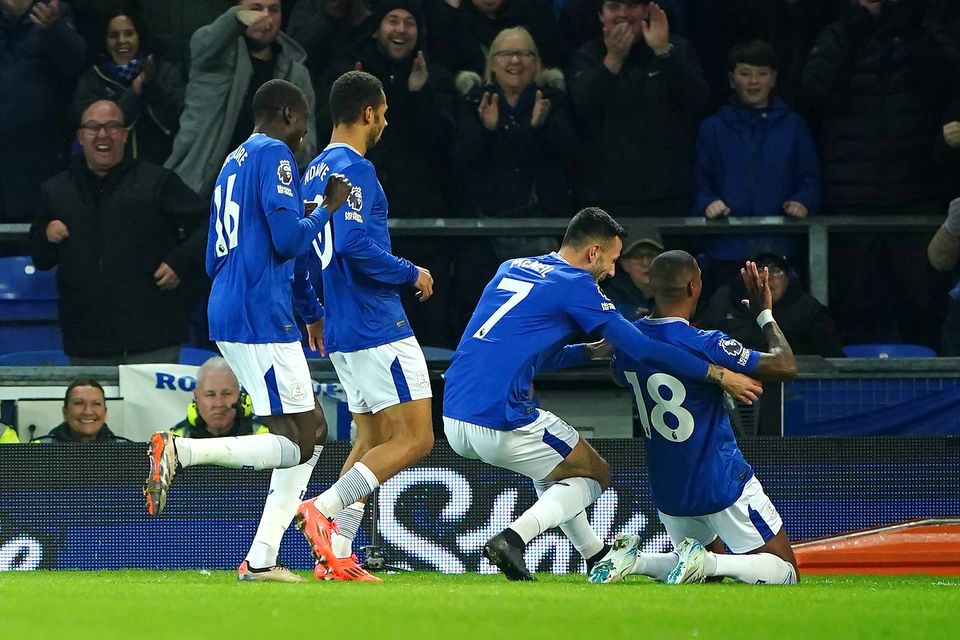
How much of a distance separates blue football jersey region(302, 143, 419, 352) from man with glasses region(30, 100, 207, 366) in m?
3.64

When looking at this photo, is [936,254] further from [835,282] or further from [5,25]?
[5,25]

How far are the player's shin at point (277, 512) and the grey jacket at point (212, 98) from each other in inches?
182

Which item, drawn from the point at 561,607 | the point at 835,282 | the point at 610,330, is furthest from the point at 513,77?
the point at 561,607

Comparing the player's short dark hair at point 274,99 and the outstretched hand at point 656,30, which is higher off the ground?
the outstretched hand at point 656,30

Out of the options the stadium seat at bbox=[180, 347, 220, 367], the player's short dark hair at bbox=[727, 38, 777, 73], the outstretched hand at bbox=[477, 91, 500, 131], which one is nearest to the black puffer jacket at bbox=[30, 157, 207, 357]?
the stadium seat at bbox=[180, 347, 220, 367]

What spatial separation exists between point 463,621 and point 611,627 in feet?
1.57

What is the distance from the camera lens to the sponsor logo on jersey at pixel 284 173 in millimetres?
6727

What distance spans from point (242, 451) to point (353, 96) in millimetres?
1805

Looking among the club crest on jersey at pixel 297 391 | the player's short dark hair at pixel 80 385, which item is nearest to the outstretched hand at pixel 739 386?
the club crest on jersey at pixel 297 391

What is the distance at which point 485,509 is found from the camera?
29.3 feet

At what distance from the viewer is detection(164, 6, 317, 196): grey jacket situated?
11.3 meters

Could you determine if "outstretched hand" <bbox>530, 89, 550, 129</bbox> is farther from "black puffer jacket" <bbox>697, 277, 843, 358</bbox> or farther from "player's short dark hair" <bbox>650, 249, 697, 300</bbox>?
"player's short dark hair" <bbox>650, 249, 697, 300</bbox>

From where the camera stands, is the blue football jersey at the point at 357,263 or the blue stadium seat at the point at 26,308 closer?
the blue football jersey at the point at 357,263

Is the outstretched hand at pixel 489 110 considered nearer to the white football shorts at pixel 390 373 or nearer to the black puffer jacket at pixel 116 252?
the black puffer jacket at pixel 116 252
